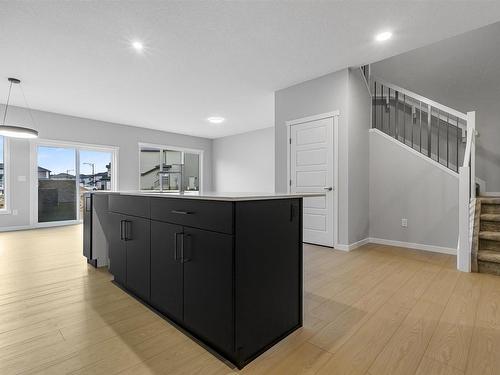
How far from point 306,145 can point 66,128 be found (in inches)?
223

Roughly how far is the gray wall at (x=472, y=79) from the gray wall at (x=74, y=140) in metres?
6.51

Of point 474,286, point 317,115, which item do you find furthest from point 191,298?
point 317,115

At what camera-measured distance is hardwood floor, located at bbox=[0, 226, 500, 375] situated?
130cm

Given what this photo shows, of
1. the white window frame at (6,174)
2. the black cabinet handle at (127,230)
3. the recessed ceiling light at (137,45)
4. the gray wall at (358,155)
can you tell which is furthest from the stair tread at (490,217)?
the white window frame at (6,174)

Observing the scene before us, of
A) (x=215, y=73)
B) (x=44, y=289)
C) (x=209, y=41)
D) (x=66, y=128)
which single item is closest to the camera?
(x=44, y=289)

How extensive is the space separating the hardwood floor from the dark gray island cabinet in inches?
4.5

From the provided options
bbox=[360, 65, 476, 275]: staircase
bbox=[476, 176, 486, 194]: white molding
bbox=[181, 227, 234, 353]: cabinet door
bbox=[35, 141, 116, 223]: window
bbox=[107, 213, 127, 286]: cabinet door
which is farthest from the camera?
bbox=[35, 141, 116, 223]: window

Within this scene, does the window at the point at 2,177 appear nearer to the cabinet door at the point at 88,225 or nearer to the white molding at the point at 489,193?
the cabinet door at the point at 88,225

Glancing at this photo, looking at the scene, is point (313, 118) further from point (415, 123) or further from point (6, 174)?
point (6, 174)

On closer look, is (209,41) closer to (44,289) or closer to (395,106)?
(44,289)

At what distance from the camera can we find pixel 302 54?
322 cm

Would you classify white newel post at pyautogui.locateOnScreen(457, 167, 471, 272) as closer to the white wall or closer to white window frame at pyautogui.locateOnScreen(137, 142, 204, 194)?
the white wall

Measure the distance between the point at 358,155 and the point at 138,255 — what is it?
→ 3.28m

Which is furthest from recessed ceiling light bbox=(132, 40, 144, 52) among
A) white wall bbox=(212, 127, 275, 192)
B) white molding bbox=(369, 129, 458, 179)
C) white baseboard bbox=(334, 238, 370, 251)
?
white wall bbox=(212, 127, 275, 192)
